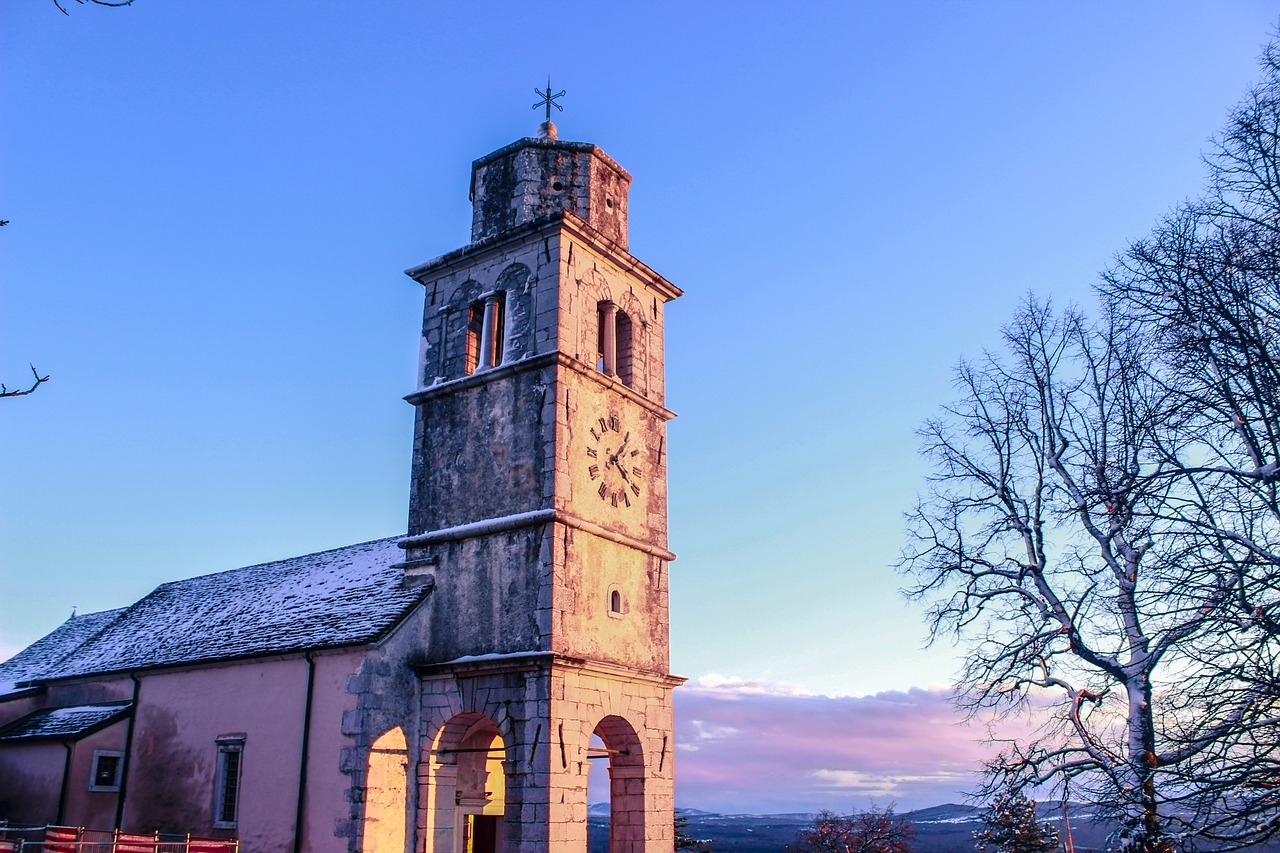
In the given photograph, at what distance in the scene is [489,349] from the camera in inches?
850

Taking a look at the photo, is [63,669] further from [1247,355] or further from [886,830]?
[886,830]

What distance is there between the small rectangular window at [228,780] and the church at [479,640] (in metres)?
0.06

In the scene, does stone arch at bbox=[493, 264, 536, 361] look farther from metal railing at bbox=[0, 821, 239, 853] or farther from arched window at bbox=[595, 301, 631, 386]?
metal railing at bbox=[0, 821, 239, 853]

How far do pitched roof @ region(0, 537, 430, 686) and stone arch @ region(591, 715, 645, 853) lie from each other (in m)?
4.89

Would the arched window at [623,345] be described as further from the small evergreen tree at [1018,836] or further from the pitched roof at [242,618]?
the small evergreen tree at [1018,836]

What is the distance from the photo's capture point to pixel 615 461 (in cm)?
2100

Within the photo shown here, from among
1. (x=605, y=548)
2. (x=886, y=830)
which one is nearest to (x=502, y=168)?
(x=605, y=548)

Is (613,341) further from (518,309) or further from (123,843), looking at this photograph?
(123,843)

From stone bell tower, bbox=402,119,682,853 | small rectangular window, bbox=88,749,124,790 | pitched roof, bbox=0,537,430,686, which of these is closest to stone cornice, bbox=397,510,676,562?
stone bell tower, bbox=402,119,682,853

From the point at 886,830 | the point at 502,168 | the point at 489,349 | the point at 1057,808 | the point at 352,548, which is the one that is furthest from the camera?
the point at 886,830

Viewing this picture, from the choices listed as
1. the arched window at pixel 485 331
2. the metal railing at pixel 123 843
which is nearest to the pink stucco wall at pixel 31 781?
the metal railing at pixel 123 843

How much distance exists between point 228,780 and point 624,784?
8583 mm

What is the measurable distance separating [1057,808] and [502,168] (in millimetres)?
17347

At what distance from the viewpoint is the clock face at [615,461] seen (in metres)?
20.4
